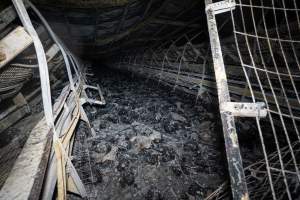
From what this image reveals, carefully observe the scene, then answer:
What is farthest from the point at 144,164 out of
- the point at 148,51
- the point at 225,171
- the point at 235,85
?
the point at 148,51

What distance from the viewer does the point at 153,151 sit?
4.47m

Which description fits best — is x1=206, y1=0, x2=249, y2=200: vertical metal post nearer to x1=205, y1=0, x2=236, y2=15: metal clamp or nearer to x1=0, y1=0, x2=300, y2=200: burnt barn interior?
x1=0, y1=0, x2=300, y2=200: burnt barn interior

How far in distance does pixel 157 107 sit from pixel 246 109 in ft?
15.1

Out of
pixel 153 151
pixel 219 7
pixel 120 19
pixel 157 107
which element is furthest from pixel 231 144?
pixel 120 19

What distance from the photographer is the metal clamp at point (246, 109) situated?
64.9 inches

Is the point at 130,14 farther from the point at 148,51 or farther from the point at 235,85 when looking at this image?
the point at 148,51

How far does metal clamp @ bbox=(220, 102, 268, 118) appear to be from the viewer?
64.9 inches

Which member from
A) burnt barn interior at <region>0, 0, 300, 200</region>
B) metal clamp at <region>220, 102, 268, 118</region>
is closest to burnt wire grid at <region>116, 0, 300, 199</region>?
burnt barn interior at <region>0, 0, 300, 200</region>

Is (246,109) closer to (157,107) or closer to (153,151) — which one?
(153,151)

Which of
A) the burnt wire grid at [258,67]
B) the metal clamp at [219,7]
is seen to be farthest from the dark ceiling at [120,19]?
the metal clamp at [219,7]

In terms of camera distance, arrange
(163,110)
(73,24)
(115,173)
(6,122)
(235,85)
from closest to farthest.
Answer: (6,122), (115,173), (235,85), (73,24), (163,110)

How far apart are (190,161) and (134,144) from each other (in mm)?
1074

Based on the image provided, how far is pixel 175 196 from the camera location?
3561 millimetres

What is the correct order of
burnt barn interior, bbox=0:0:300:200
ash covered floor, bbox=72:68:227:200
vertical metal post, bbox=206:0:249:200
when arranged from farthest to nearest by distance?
ash covered floor, bbox=72:68:227:200
burnt barn interior, bbox=0:0:300:200
vertical metal post, bbox=206:0:249:200
